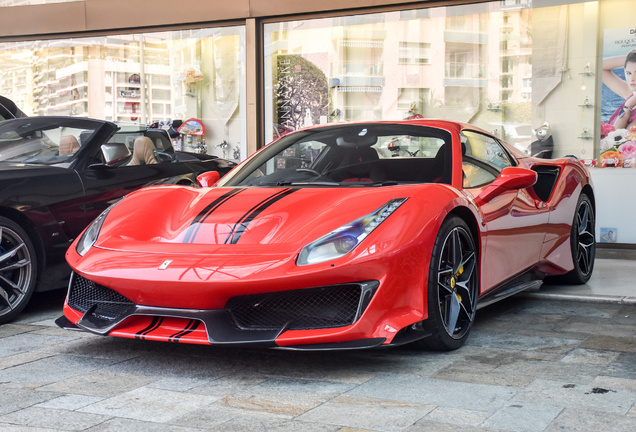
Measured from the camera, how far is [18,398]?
2895 mm

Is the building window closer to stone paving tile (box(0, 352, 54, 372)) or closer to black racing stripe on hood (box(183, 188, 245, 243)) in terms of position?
black racing stripe on hood (box(183, 188, 245, 243))

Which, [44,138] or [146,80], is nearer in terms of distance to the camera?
[44,138]

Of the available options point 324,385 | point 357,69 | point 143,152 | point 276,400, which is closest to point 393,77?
point 357,69

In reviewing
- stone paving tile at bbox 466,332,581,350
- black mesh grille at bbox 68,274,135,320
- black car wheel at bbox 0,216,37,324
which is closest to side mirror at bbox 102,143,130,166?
black car wheel at bbox 0,216,37,324

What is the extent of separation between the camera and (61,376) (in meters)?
3.24

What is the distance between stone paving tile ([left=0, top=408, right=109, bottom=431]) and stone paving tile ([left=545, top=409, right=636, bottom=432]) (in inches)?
61.7

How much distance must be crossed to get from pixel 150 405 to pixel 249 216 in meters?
1.03

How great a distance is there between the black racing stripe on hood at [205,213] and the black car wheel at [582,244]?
281cm

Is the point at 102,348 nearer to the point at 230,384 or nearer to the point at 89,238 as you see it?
the point at 89,238

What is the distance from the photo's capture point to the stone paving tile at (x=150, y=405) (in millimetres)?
2672

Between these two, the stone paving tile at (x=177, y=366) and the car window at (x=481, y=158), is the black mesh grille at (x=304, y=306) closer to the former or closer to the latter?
the stone paving tile at (x=177, y=366)

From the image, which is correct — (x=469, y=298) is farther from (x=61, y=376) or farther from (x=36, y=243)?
(x=36, y=243)

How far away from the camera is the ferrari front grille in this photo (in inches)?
123

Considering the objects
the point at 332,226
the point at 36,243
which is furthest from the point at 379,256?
the point at 36,243
